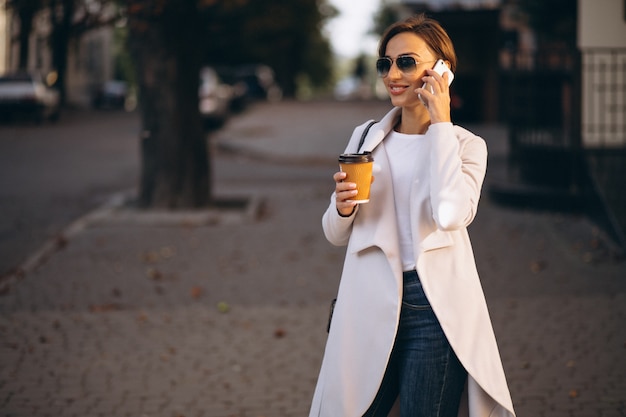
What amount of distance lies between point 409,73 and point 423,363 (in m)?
0.98

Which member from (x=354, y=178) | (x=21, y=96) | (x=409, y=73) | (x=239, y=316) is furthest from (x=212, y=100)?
(x=354, y=178)

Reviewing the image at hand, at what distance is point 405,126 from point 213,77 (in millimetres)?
27471

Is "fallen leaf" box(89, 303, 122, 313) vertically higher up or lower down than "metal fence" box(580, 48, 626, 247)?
lower down

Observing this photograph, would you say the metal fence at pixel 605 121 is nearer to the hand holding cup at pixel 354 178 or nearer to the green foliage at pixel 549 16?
the hand holding cup at pixel 354 178

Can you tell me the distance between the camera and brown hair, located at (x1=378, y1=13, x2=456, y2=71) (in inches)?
131

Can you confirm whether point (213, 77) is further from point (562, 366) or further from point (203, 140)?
point (562, 366)

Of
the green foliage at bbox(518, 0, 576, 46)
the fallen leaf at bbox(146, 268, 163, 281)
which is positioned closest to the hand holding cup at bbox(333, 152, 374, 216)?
the fallen leaf at bbox(146, 268, 163, 281)

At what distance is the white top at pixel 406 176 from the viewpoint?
3277mm

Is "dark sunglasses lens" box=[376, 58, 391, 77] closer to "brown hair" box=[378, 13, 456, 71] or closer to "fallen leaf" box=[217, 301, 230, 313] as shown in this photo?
"brown hair" box=[378, 13, 456, 71]

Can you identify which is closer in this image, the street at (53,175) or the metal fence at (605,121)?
the metal fence at (605,121)

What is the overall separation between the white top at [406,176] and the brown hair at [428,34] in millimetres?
297

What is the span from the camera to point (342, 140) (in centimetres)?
2427

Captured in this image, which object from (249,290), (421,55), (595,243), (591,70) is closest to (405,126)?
(421,55)

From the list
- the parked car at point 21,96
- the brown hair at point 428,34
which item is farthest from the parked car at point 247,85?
the brown hair at point 428,34
